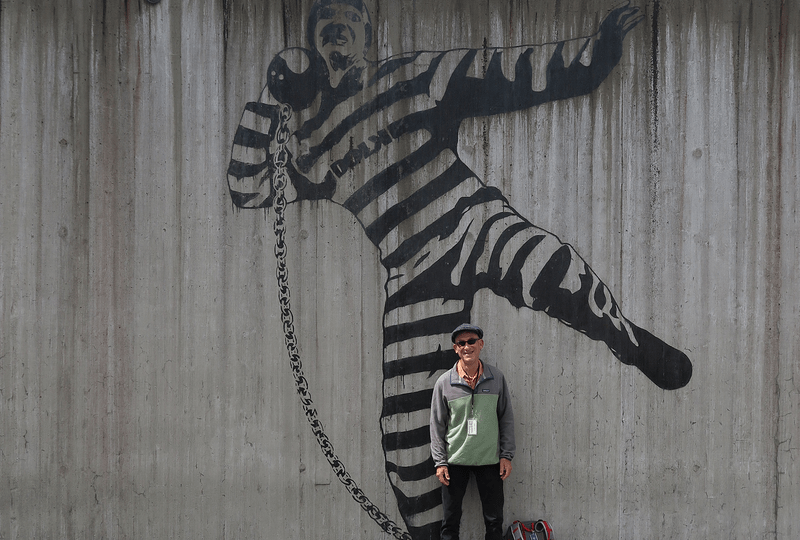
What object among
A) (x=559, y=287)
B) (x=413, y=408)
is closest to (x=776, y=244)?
(x=559, y=287)

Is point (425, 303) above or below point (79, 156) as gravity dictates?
below

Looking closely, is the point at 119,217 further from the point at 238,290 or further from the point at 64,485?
the point at 64,485

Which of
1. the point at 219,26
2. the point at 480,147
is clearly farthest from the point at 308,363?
the point at 219,26

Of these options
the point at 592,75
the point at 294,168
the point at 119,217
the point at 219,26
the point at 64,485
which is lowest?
the point at 64,485

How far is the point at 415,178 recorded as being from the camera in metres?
4.75

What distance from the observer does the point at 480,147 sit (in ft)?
15.5

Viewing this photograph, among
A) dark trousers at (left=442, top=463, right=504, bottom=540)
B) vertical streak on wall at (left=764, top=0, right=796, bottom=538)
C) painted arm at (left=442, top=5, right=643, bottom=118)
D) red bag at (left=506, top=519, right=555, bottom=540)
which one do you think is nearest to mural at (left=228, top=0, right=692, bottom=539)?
painted arm at (left=442, top=5, right=643, bottom=118)

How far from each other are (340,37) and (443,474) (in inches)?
131

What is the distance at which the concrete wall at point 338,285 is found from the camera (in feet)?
15.3

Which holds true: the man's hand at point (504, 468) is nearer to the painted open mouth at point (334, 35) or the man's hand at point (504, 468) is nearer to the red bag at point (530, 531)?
the red bag at point (530, 531)

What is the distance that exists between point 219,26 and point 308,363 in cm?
266

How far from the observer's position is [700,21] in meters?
4.70

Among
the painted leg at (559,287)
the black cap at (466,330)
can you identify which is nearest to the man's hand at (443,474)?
the black cap at (466,330)

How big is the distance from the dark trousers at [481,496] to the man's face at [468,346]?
772 mm
